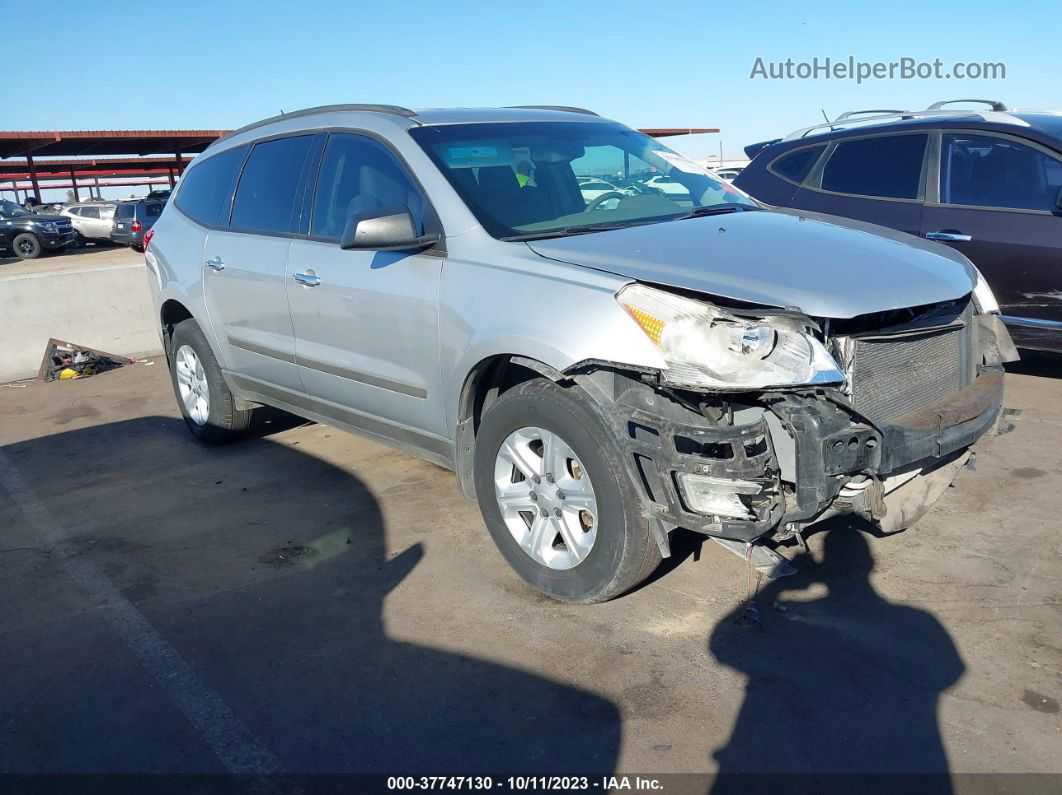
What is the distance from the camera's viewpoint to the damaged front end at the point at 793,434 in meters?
2.94

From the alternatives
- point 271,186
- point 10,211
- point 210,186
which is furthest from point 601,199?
point 10,211

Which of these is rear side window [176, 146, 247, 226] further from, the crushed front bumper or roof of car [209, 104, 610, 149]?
the crushed front bumper

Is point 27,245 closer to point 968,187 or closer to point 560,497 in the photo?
point 968,187

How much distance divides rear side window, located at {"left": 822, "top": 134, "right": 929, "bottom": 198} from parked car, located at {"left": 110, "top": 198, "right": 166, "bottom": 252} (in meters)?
20.7

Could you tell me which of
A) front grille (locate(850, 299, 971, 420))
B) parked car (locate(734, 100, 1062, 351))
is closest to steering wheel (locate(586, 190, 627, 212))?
front grille (locate(850, 299, 971, 420))

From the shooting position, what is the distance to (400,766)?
270 cm

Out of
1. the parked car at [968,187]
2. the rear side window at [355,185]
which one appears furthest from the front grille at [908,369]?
the parked car at [968,187]

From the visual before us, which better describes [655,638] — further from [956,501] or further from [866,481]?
[956,501]

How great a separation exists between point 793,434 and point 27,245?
28.0 metres

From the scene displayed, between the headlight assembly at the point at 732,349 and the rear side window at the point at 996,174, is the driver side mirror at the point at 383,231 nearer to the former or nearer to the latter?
the headlight assembly at the point at 732,349

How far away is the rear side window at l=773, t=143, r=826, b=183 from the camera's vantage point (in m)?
7.09

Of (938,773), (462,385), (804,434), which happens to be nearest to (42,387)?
(462,385)

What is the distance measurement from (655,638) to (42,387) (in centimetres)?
699

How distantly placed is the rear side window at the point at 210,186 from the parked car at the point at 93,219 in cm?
2811
